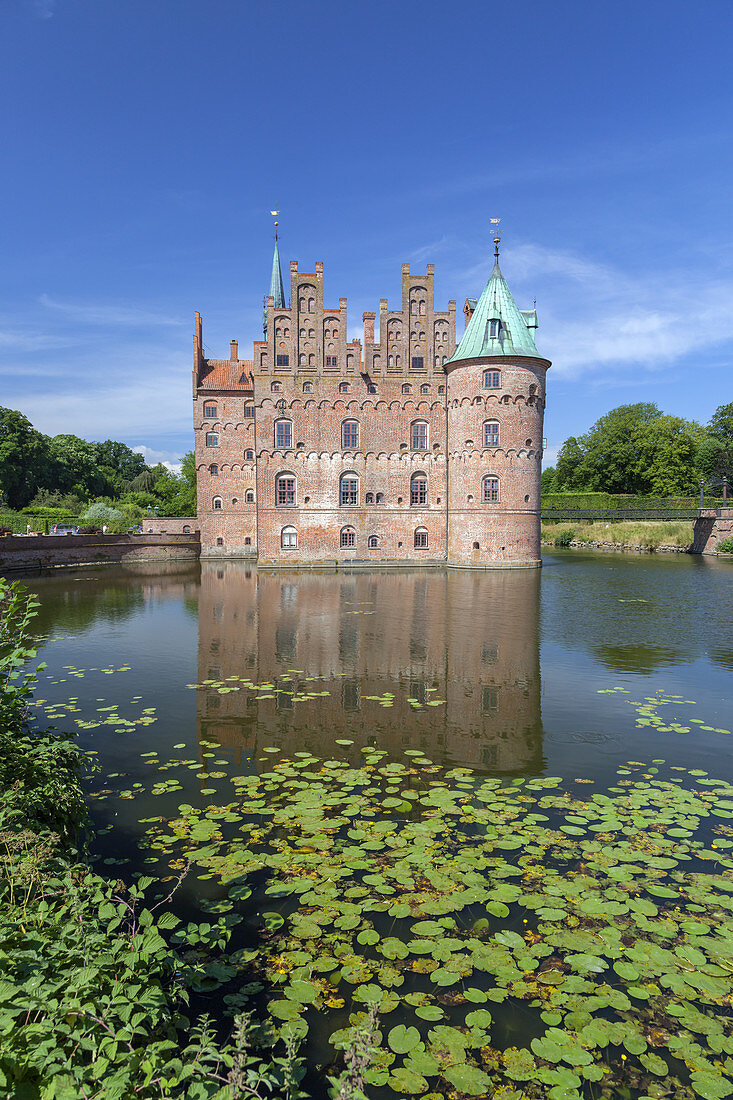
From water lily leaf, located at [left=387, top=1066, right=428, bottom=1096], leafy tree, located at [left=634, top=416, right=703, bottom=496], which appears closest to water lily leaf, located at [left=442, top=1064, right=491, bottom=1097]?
water lily leaf, located at [left=387, top=1066, right=428, bottom=1096]

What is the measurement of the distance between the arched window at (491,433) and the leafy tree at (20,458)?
46.8 meters

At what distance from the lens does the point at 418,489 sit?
1436 inches

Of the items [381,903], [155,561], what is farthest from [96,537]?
[381,903]

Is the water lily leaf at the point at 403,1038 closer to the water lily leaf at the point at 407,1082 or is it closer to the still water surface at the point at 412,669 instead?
the water lily leaf at the point at 407,1082

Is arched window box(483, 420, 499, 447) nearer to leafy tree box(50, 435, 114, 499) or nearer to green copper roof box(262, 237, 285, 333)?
green copper roof box(262, 237, 285, 333)

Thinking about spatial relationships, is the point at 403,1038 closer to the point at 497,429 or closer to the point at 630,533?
the point at 497,429

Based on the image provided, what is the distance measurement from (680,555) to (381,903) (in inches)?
1930

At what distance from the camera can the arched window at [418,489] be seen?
→ 3631 cm

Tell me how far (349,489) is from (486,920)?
1279 inches

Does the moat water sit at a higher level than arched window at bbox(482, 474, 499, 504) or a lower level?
lower

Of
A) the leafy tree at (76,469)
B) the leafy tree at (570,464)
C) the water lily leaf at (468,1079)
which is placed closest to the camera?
the water lily leaf at (468,1079)

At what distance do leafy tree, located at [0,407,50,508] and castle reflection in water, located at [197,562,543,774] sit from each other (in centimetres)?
4714

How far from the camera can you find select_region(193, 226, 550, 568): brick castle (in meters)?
33.9

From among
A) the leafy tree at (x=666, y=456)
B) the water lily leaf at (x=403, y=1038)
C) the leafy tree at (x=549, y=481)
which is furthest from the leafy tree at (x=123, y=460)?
the water lily leaf at (x=403, y=1038)
